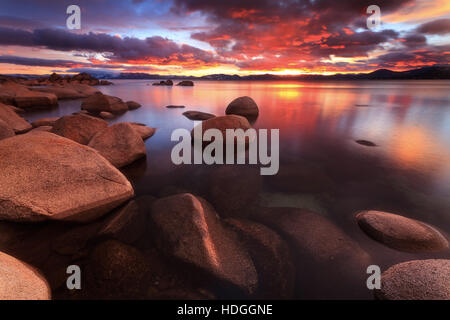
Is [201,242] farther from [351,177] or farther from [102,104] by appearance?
[102,104]

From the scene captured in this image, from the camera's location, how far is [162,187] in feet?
18.8

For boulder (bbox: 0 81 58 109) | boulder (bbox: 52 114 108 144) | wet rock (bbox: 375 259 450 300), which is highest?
boulder (bbox: 0 81 58 109)

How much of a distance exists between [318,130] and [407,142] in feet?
13.5

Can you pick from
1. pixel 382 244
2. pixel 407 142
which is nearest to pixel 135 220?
pixel 382 244

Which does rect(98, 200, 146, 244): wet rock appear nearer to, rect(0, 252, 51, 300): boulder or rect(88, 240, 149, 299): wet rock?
rect(88, 240, 149, 299): wet rock

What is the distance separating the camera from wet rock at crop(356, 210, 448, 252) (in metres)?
3.50

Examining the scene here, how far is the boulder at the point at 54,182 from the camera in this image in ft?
11.7

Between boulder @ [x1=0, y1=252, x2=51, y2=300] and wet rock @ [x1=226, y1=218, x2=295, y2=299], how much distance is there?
2.73m

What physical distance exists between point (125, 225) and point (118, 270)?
3.22 ft

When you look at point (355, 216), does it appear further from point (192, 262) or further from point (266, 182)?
point (192, 262)

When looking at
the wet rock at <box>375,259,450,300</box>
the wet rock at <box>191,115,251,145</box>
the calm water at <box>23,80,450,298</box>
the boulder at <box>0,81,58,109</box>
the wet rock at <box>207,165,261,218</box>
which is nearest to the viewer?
the wet rock at <box>375,259,450,300</box>

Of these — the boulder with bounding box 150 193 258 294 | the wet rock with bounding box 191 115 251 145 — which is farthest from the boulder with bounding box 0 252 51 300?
the wet rock with bounding box 191 115 251 145
